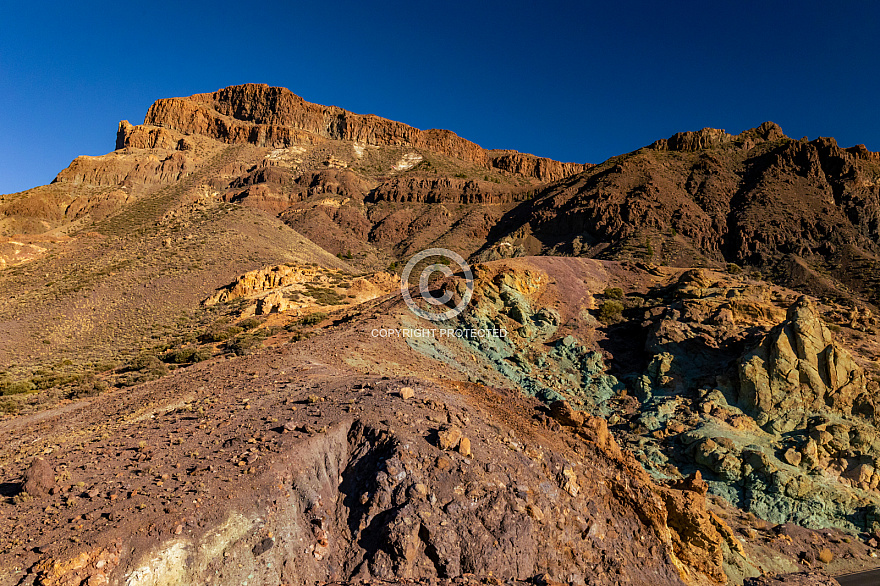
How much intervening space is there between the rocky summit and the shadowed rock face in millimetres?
83

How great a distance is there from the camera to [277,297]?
28.9m

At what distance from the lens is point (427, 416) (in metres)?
9.37

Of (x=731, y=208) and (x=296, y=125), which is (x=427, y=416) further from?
(x=296, y=125)

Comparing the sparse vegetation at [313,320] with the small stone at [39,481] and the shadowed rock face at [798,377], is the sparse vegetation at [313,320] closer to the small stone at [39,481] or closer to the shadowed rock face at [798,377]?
the small stone at [39,481]

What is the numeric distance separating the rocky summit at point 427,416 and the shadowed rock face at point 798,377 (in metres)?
0.08

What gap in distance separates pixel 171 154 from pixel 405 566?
323 ft

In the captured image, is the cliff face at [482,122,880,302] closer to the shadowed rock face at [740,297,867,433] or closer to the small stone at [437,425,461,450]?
the shadowed rock face at [740,297,867,433]

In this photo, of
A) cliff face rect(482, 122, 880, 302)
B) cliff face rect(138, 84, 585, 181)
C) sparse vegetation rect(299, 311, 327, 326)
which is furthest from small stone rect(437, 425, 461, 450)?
cliff face rect(138, 84, 585, 181)

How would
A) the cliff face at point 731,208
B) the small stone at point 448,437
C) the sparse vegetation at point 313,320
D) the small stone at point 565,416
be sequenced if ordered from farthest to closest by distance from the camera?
the cliff face at point 731,208
the sparse vegetation at point 313,320
the small stone at point 565,416
the small stone at point 448,437

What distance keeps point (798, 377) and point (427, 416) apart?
15970 millimetres

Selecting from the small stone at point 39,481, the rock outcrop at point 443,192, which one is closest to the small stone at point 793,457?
the small stone at point 39,481

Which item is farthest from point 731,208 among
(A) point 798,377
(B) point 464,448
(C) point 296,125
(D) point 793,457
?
(C) point 296,125

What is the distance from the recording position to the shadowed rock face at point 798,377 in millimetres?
16703

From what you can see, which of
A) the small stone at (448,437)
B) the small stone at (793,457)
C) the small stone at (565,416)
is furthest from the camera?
the small stone at (793,457)
